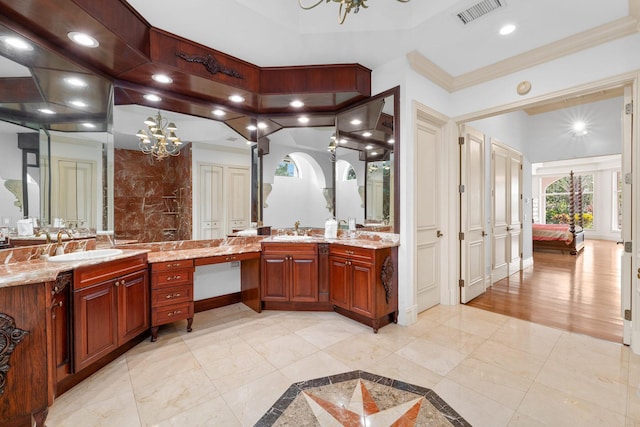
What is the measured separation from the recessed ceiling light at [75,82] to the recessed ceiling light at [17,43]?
328 mm

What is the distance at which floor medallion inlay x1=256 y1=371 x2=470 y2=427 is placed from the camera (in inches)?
66.5

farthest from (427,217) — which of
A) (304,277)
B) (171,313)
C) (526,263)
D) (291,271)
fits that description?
(526,263)

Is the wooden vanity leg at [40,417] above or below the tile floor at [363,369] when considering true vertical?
above

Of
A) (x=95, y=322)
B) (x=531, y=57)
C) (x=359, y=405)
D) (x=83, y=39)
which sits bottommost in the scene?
(x=359, y=405)

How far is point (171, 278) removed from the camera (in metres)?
2.75

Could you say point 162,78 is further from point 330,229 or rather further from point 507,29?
point 507,29

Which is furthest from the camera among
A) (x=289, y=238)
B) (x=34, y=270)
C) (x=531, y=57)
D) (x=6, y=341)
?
(x=289, y=238)

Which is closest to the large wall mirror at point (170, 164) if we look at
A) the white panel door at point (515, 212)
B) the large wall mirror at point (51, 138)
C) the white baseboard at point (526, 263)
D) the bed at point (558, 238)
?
the large wall mirror at point (51, 138)

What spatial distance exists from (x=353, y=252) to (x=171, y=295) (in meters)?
1.87

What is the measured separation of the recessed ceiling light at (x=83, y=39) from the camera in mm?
→ 2051

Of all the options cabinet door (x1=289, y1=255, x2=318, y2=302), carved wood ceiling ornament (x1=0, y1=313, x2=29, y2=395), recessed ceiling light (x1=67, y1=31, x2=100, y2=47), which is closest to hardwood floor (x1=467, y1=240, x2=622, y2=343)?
cabinet door (x1=289, y1=255, x2=318, y2=302)

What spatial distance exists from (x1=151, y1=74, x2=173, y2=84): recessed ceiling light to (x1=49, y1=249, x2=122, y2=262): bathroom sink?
1.67 metres

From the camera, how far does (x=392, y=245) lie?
9.96 ft

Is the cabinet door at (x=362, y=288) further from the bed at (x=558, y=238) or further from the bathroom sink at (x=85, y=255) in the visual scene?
the bed at (x=558, y=238)
